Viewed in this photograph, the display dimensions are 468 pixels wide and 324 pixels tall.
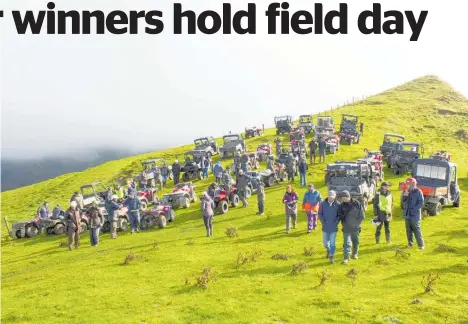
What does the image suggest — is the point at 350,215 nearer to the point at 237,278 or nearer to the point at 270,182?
the point at 237,278

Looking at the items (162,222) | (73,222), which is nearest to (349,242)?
(162,222)

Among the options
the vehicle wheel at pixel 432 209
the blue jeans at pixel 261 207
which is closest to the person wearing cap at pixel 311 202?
the blue jeans at pixel 261 207

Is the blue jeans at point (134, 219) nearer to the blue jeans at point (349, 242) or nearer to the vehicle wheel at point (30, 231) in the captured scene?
the vehicle wheel at point (30, 231)

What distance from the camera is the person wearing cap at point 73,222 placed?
2244 centimetres

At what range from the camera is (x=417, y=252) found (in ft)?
54.8

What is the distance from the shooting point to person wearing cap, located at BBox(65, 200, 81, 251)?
2244 centimetres

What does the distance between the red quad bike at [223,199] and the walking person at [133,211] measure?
15.4ft

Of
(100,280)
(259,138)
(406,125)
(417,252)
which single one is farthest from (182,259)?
(406,125)

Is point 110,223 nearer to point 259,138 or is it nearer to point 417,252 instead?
point 417,252

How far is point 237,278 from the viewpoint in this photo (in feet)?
49.0

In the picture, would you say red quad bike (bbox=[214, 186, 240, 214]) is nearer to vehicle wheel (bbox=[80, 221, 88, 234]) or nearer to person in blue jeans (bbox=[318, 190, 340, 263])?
vehicle wheel (bbox=[80, 221, 88, 234])

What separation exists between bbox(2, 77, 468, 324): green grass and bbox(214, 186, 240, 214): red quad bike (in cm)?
77

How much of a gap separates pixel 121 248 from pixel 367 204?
1411cm

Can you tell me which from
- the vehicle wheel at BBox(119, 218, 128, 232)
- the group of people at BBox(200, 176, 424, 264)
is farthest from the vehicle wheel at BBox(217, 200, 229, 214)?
the group of people at BBox(200, 176, 424, 264)
